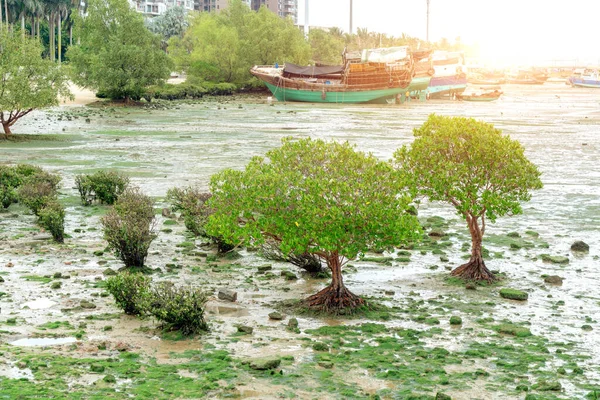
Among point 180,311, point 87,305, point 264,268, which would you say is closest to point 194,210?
point 264,268

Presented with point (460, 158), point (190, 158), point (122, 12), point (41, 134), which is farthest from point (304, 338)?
point (122, 12)

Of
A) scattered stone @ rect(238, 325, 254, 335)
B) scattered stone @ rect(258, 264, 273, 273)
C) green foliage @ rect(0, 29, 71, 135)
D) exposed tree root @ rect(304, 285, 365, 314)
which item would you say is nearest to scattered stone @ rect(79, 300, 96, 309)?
scattered stone @ rect(238, 325, 254, 335)

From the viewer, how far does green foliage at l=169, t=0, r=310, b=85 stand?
319ft

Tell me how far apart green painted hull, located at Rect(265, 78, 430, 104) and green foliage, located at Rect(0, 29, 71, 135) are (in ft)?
150

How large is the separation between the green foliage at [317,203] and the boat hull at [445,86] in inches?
3393

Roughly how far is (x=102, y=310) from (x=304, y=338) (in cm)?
351

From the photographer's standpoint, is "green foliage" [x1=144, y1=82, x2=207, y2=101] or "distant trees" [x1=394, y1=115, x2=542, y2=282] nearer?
"distant trees" [x1=394, y1=115, x2=542, y2=282]

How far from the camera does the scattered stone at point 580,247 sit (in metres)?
19.2

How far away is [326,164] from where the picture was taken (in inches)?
591

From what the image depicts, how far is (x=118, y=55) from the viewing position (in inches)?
2616

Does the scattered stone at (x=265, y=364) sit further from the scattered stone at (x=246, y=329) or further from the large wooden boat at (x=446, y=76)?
the large wooden boat at (x=446, y=76)

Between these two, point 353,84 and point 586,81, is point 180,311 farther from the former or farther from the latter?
point 586,81

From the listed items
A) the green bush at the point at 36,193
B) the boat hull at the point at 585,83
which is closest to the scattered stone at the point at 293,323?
the green bush at the point at 36,193

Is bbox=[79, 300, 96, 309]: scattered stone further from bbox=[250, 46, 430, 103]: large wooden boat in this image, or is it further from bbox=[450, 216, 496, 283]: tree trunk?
bbox=[250, 46, 430, 103]: large wooden boat
